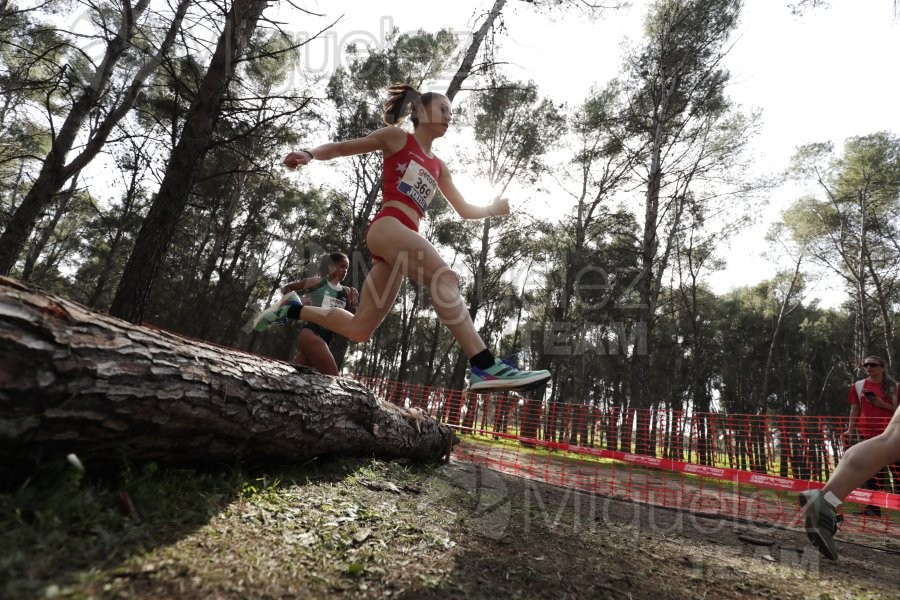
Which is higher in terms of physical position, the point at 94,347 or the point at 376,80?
the point at 376,80

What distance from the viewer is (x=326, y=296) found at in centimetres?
448

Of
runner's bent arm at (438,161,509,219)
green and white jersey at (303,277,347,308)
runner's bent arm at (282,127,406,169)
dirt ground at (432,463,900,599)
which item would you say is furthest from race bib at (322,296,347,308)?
dirt ground at (432,463,900,599)

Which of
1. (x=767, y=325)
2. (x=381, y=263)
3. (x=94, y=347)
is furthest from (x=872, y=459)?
(x=767, y=325)

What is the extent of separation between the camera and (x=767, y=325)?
28.2m

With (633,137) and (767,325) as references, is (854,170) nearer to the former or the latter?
(633,137)

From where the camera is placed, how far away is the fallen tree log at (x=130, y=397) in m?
1.20

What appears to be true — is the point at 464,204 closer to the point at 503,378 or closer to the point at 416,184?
the point at 416,184

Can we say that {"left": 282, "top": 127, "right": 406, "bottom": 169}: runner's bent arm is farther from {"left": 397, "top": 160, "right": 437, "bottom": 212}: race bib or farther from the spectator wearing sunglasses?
the spectator wearing sunglasses

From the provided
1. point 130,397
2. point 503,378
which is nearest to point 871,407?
point 503,378

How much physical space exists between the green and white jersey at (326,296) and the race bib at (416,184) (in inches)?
80.9

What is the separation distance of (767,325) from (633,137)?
877 inches

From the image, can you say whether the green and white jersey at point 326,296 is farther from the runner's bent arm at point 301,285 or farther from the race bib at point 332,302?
the runner's bent arm at point 301,285

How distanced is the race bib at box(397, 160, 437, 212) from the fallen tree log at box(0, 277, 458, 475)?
4.45 feet

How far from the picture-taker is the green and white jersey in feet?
14.6
